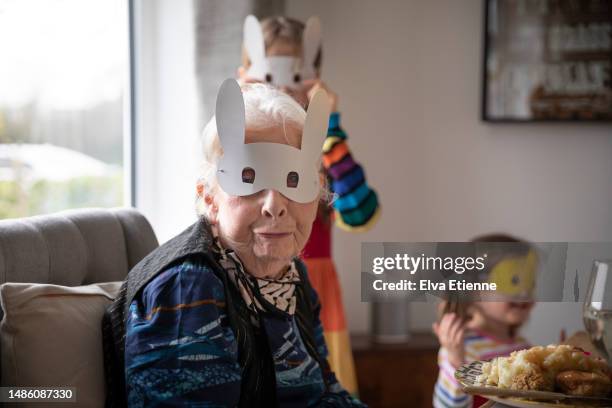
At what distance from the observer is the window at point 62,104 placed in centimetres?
199

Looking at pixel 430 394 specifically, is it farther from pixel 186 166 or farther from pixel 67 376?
pixel 67 376

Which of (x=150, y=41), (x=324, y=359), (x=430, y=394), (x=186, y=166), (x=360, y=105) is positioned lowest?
(x=430, y=394)

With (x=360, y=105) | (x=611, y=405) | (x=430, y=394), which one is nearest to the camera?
(x=611, y=405)

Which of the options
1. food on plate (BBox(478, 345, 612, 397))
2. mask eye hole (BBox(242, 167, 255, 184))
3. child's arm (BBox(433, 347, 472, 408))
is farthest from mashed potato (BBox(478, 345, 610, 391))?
child's arm (BBox(433, 347, 472, 408))

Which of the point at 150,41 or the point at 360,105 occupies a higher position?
the point at 150,41

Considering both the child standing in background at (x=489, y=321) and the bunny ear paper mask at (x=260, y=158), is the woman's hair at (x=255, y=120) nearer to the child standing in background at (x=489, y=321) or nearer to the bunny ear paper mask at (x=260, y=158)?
the bunny ear paper mask at (x=260, y=158)

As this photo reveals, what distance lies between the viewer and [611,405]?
880 mm

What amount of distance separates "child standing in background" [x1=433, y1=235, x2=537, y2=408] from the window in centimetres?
111

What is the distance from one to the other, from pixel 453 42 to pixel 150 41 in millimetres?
1193

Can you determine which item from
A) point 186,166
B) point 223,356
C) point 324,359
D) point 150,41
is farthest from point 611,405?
point 150,41

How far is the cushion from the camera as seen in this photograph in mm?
1087

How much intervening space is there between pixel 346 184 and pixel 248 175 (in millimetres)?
1228

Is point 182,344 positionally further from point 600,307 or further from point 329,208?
point 329,208

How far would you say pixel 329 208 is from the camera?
2.36 m
